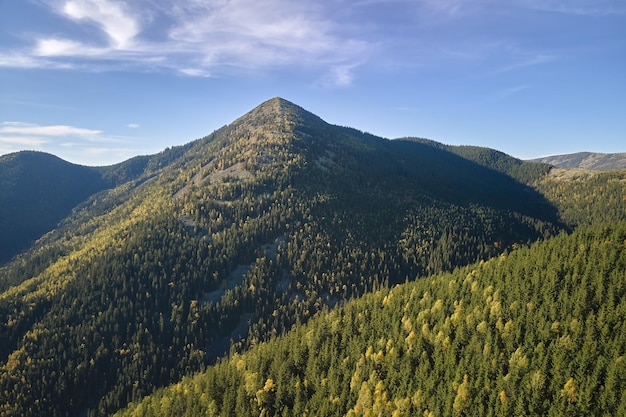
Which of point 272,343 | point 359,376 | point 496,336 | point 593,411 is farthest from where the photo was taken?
point 272,343

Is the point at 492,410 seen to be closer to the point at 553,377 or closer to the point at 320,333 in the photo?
the point at 553,377

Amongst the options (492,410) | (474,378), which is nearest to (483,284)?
(474,378)

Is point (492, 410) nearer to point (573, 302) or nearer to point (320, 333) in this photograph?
point (573, 302)

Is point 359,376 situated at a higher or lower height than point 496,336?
lower

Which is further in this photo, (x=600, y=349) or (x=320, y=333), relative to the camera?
Answer: (x=320, y=333)

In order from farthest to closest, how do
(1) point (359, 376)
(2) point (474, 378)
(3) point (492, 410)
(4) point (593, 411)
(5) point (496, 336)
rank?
(1) point (359, 376), (5) point (496, 336), (2) point (474, 378), (3) point (492, 410), (4) point (593, 411)

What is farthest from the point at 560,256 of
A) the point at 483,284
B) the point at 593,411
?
the point at 593,411

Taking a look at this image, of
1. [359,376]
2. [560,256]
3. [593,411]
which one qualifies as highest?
[560,256]
